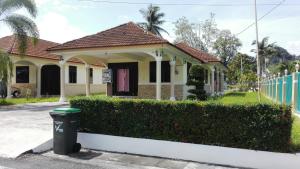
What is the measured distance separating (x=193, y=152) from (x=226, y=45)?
217ft

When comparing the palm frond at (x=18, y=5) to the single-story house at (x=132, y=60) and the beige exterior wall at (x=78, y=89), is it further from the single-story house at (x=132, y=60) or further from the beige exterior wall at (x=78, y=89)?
the beige exterior wall at (x=78, y=89)

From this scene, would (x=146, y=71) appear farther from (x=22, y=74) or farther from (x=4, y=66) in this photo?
(x=22, y=74)

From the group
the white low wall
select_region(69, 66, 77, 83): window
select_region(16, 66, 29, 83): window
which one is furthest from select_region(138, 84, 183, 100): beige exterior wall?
the white low wall

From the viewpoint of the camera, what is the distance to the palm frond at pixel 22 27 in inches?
803

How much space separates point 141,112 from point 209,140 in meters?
1.93

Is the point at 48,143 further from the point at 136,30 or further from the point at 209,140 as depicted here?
the point at 136,30

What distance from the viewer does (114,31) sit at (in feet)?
68.4

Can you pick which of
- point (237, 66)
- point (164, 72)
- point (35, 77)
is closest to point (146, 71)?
point (164, 72)

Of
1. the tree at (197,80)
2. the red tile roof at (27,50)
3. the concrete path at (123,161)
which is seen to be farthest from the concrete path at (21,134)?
the red tile roof at (27,50)

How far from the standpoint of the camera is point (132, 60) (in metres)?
23.2

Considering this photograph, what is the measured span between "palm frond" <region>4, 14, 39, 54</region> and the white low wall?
1365 centimetres

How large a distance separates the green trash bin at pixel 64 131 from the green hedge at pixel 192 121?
1060 mm

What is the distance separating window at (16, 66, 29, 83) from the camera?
29875 mm

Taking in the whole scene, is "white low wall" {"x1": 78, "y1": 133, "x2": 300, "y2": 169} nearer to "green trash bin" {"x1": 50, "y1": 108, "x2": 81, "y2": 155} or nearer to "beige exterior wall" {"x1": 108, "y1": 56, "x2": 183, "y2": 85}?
"green trash bin" {"x1": 50, "y1": 108, "x2": 81, "y2": 155}
